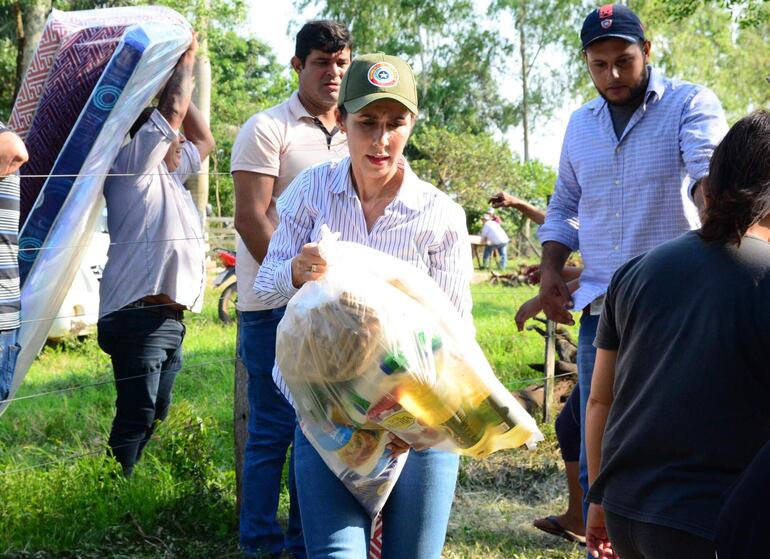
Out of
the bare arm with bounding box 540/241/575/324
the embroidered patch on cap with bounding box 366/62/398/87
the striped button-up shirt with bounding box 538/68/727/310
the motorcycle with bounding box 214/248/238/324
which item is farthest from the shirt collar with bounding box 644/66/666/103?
the motorcycle with bounding box 214/248/238/324

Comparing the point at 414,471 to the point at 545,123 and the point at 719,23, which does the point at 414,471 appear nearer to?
the point at 719,23

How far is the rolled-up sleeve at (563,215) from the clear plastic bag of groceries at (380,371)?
1.61m

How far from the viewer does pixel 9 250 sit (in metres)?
3.66

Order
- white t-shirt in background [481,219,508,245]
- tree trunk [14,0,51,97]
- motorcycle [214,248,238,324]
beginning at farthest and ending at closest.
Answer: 1. white t-shirt in background [481,219,508,245]
2. tree trunk [14,0,51,97]
3. motorcycle [214,248,238,324]

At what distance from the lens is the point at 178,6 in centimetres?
1742

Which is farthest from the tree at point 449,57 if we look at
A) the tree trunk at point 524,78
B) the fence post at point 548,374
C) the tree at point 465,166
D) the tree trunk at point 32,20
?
the fence post at point 548,374

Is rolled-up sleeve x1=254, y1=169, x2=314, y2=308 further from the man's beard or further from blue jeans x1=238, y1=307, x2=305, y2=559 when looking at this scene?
the man's beard

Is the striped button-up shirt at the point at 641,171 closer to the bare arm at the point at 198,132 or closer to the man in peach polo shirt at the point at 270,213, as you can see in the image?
the man in peach polo shirt at the point at 270,213

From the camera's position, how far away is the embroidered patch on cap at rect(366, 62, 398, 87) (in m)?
2.64

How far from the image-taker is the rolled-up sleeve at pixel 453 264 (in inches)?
107

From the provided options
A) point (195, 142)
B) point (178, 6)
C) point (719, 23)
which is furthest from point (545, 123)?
point (195, 142)

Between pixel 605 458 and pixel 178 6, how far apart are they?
649 inches

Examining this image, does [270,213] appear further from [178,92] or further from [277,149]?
[178,92]

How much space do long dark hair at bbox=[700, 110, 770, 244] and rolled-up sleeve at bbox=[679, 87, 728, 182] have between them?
4.16 feet
